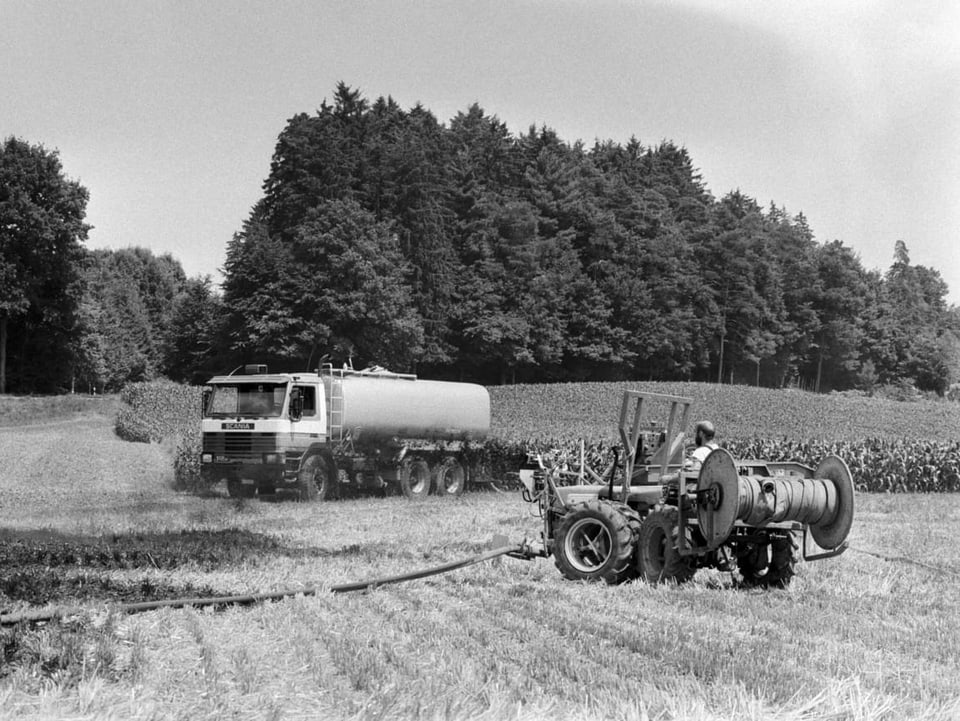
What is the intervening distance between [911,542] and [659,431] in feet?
22.0

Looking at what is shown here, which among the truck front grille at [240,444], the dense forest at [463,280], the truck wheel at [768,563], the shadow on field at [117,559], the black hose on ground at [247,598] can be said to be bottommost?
the shadow on field at [117,559]

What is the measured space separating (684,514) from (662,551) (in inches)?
24.2

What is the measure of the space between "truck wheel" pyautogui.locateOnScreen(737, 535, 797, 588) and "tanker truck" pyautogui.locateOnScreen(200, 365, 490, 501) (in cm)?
1344

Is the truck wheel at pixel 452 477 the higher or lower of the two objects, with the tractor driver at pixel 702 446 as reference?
lower

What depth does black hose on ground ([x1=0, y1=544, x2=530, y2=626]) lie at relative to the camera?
7348 mm

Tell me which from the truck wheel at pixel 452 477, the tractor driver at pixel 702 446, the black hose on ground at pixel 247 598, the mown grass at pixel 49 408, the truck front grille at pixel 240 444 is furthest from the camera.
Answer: the mown grass at pixel 49 408

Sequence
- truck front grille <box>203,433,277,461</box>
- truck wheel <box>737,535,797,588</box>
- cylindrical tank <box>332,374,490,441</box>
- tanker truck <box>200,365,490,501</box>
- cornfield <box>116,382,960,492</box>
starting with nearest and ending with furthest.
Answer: truck wheel <box>737,535,797,588</box> < truck front grille <box>203,433,277,461</box> < tanker truck <box>200,365,490,501</box> < cylindrical tank <box>332,374,490,441</box> < cornfield <box>116,382,960,492</box>

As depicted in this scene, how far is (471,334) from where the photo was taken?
58.3 m

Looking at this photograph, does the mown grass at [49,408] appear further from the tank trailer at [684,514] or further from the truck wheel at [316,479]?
the tank trailer at [684,514]

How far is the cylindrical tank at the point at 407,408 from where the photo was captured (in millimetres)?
23734

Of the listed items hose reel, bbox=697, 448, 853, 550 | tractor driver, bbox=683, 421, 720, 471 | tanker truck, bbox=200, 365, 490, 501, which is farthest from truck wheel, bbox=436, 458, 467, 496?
hose reel, bbox=697, 448, 853, 550

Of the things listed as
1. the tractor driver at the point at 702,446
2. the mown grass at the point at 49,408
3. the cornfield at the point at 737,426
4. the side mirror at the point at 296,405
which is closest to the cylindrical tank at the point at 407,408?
the side mirror at the point at 296,405

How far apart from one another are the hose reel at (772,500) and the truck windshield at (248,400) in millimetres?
14376

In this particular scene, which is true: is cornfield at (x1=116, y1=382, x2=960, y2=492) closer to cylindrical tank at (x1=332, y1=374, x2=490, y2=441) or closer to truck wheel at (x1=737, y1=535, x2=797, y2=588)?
cylindrical tank at (x1=332, y1=374, x2=490, y2=441)
